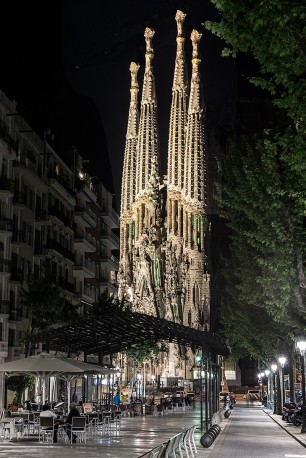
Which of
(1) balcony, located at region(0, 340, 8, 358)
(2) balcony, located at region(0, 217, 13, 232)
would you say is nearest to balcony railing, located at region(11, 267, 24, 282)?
(2) balcony, located at region(0, 217, 13, 232)

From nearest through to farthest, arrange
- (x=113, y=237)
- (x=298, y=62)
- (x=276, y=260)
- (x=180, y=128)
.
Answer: (x=298, y=62) → (x=276, y=260) → (x=113, y=237) → (x=180, y=128)

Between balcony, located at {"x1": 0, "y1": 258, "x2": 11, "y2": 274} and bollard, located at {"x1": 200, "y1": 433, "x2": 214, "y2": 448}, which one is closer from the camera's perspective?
bollard, located at {"x1": 200, "y1": 433, "x2": 214, "y2": 448}

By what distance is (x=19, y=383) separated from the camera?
46094 millimetres

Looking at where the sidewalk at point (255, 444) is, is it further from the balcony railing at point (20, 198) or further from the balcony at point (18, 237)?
the balcony railing at point (20, 198)

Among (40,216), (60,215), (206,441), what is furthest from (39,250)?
(206,441)

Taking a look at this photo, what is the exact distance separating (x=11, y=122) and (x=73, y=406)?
1138 inches

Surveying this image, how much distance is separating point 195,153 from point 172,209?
1086cm

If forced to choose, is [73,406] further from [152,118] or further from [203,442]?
[152,118]

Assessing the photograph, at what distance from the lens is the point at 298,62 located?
16828mm

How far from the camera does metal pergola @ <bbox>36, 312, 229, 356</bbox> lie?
106 feet

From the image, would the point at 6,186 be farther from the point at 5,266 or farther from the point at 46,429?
the point at 46,429

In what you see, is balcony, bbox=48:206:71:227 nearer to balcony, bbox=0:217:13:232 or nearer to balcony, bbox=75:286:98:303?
balcony, bbox=75:286:98:303

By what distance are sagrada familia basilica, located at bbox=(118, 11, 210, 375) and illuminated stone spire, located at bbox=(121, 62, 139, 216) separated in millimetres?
220

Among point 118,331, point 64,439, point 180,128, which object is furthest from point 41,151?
point 180,128
